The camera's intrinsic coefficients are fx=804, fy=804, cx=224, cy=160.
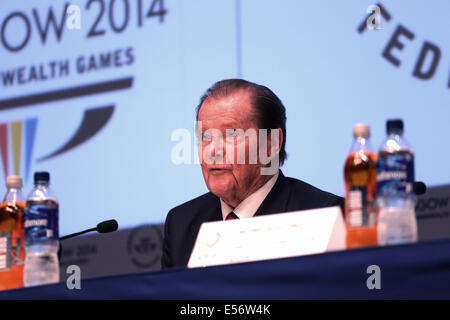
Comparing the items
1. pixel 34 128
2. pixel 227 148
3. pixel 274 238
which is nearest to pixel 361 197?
pixel 274 238

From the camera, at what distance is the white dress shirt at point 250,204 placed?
2402mm

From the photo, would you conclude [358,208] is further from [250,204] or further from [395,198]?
[250,204]

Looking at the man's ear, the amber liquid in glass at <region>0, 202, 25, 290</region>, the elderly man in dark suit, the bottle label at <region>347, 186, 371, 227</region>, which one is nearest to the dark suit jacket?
the elderly man in dark suit

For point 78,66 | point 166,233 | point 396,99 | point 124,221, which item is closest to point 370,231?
point 166,233

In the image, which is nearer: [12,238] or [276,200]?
[12,238]

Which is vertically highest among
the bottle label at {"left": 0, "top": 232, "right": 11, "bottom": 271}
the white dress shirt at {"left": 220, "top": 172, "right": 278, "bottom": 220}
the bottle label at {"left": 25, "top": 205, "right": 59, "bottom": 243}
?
the white dress shirt at {"left": 220, "top": 172, "right": 278, "bottom": 220}

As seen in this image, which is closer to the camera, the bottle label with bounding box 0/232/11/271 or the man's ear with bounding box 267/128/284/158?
the bottle label with bounding box 0/232/11/271

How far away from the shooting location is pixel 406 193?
56.2 inches

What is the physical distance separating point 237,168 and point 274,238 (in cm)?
90

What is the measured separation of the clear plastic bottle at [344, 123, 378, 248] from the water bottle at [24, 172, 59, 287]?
2.25 feet

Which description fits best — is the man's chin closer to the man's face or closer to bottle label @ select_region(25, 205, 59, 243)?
the man's face

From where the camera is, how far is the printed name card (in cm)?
146

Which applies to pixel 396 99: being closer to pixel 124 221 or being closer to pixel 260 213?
pixel 260 213

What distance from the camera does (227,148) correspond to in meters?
2.43
